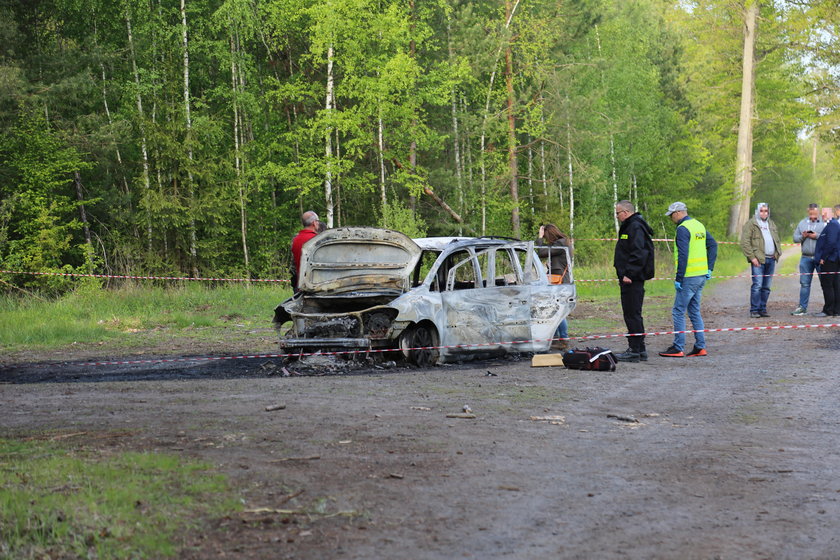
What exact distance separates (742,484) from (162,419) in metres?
4.82

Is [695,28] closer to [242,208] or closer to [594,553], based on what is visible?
[242,208]

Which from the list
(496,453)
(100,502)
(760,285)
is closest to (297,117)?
(760,285)

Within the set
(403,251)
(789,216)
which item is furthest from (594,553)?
(789,216)

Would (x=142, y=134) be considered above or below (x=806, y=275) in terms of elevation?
above

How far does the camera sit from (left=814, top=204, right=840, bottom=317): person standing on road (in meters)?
17.2

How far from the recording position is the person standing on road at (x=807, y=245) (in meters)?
17.7

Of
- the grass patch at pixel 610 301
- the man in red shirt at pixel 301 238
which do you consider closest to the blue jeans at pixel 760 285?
the grass patch at pixel 610 301

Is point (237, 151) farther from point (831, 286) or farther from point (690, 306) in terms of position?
point (690, 306)

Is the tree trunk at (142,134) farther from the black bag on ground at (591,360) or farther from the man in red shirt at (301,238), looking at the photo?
the black bag on ground at (591,360)

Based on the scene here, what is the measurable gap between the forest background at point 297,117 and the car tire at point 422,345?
48.3ft

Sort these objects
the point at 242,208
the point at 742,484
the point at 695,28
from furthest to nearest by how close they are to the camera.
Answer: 1. the point at 695,28
2. the point at 242,208
3. the point at 742,484

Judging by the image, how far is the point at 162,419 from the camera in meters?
7.88

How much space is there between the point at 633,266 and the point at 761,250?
661 centimetres

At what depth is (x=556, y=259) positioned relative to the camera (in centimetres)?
1579
